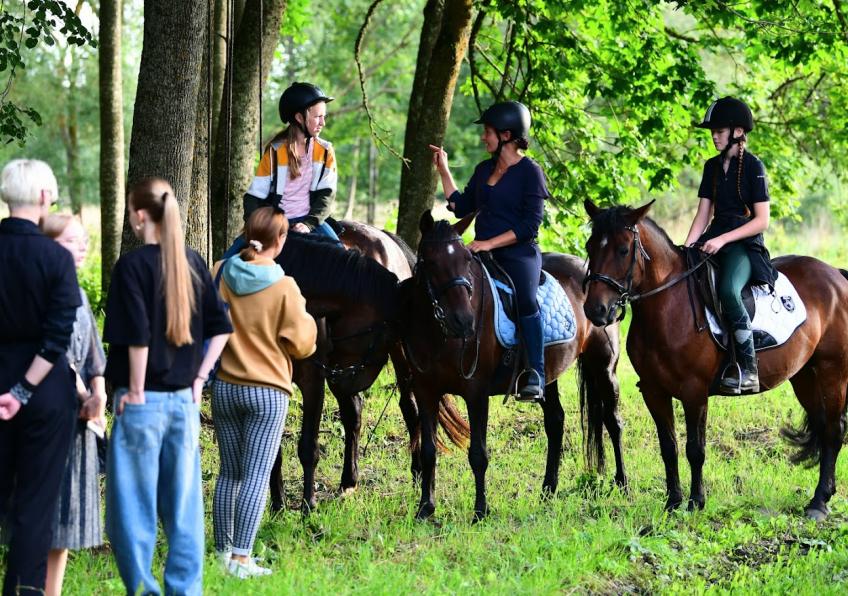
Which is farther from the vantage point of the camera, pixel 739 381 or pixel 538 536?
pixel 739 381

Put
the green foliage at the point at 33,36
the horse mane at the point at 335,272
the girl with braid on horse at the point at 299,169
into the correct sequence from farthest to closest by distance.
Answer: the green foliage at the point at 33,36, the girl with braid on horse at the point at 299,169, the horse mane at the point at 335,272

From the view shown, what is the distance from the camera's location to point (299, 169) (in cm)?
776

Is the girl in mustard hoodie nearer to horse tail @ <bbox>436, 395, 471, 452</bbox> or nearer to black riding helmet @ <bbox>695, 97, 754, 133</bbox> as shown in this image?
horse tail @ <bbox>436, 395, 471, 452</bbox>

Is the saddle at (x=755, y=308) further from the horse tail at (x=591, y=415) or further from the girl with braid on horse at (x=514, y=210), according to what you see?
the horse tail at (x=591, y=415)

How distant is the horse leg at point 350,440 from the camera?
8445mm

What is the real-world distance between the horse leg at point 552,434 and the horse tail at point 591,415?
1.75 ft

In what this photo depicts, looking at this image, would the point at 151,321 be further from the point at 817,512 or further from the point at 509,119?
the point at 817,512

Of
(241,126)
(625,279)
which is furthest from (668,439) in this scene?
(241,126)

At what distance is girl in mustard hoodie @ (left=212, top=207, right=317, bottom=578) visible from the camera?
18.6ft

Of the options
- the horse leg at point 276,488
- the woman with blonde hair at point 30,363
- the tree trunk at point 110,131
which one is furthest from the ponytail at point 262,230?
the tree trunk at point 110,131

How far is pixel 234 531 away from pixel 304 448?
5.66 feet

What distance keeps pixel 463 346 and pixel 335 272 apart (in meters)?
1.07

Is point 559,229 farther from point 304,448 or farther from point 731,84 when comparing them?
point 304,448

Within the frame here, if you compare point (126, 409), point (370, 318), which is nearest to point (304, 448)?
point (370, 318)
